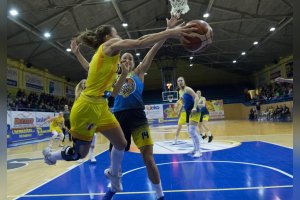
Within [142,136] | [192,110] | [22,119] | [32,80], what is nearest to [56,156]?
[142,136]

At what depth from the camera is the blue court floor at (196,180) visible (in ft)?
12.8

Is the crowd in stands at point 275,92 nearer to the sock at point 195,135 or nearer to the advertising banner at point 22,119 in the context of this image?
the sock at point 195,135

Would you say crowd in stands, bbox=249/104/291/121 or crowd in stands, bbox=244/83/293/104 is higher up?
crowd in stands, bbox=244/83/293/104

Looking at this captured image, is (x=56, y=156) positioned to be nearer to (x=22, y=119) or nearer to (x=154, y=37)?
(x=154, y=37)

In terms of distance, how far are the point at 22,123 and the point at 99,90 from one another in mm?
13093

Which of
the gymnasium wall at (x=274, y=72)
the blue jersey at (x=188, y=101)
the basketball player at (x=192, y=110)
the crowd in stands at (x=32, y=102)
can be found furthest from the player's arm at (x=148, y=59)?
the gymnasium wall at (x=274, y=72)

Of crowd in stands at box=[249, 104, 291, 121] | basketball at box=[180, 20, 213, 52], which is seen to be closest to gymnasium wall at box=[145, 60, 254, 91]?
crowd in stands at box=[249, 104, 291, 121]

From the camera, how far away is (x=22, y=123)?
48.3 ft

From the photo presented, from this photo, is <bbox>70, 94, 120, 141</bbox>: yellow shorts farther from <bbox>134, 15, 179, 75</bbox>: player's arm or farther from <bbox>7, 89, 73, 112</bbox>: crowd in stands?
<bbox>7, 89, 73, 112</bbox>: crowd in stands

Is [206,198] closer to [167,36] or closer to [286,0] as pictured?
[167,36]

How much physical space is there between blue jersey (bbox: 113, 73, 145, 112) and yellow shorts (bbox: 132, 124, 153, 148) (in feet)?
1.02

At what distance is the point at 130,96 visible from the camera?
3896 millimetres

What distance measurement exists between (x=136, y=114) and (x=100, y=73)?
977 mm

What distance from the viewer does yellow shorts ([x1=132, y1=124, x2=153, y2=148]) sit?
366cm
